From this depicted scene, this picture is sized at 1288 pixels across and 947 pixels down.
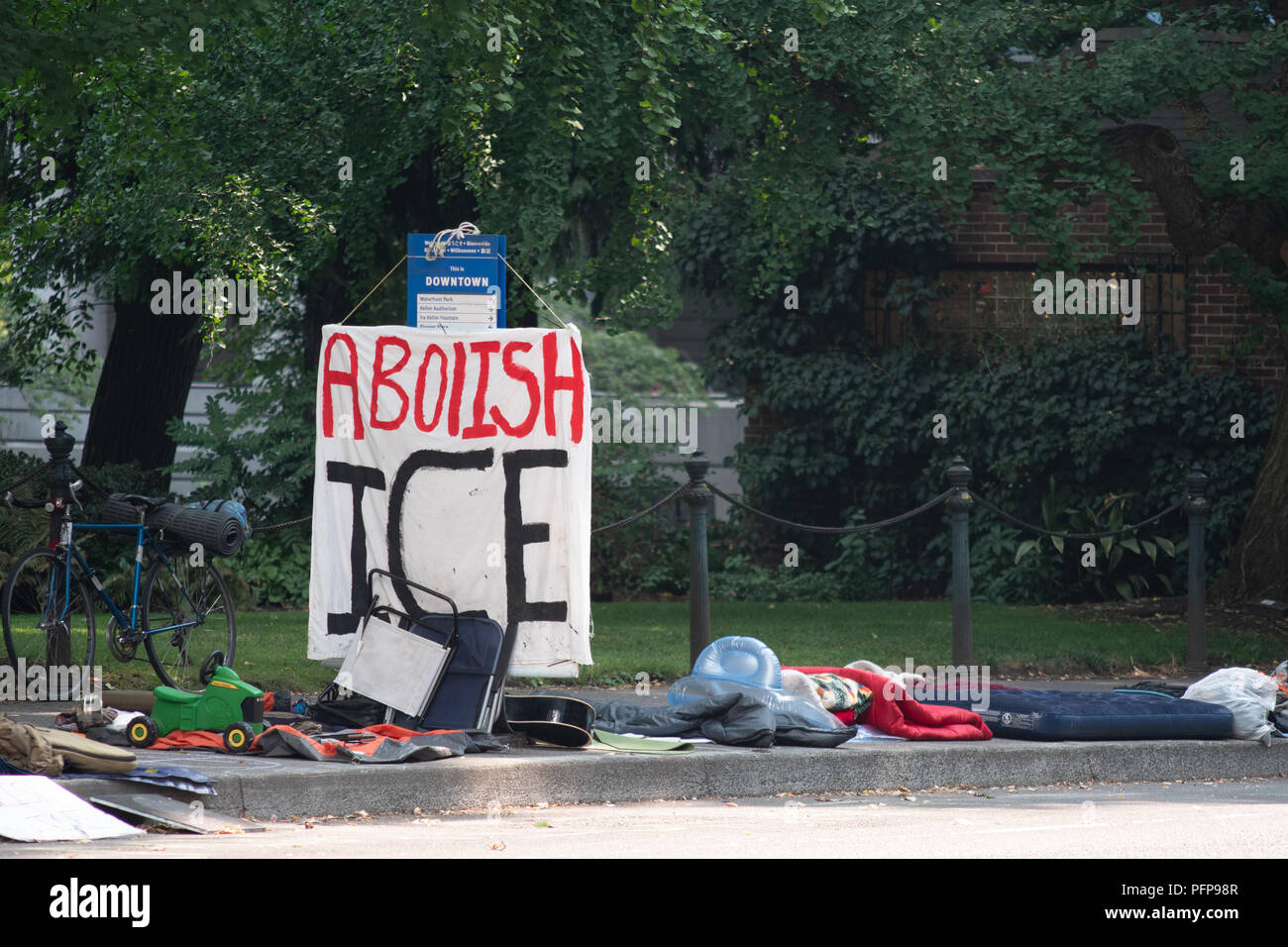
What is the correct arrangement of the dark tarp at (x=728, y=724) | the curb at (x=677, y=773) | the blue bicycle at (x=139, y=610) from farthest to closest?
the blue bicycle at (x=139, y=610) → the dark tarp at (x=728, y=724) → the curb at (x=677, y=773)

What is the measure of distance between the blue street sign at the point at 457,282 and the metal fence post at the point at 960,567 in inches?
138

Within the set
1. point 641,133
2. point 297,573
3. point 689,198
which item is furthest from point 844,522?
point 641,133

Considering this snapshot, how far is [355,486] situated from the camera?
339 inches

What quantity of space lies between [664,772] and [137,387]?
35.2 feet

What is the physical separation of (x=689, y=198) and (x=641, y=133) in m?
6.89

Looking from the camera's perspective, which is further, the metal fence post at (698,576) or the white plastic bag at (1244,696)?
the metal fence post at (698,576)

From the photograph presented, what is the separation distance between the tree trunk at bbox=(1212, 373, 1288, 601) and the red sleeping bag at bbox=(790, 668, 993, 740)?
687 centimetres

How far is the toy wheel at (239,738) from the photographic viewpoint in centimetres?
773

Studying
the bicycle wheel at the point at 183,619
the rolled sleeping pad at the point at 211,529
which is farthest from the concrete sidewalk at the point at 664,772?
the rolled sleeping pad at the point at 211,529

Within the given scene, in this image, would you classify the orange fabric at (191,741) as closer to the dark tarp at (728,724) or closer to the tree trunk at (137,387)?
the dark tarp at (728,724)

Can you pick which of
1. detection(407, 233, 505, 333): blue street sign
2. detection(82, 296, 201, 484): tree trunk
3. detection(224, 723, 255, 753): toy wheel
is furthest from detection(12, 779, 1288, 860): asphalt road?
detection(82, 296, 201, 484): tree trunk

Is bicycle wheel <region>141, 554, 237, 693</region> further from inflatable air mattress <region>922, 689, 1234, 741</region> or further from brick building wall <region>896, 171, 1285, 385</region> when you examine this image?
brick building wall <region>896, 171, 1285, 385</region>

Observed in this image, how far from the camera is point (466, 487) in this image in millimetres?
8531

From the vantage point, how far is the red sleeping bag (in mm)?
A: 9234
